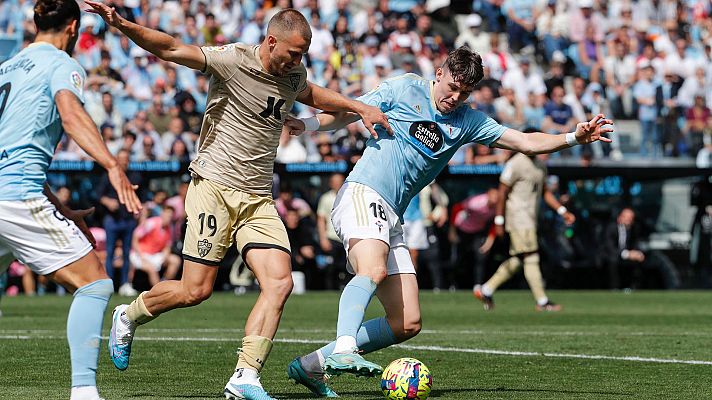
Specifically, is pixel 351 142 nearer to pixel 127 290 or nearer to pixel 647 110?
pixel 127 290

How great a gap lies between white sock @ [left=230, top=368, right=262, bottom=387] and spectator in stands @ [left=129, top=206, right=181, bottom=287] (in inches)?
597

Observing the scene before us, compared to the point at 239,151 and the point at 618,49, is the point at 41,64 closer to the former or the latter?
the point at 239,151

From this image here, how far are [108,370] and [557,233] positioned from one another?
51.9ft

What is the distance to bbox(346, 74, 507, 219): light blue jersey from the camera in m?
8.88

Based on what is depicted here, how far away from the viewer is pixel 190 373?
31.7 ft

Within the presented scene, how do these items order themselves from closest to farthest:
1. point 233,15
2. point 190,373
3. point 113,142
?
1. point 190,373
2. point 113,142
3. point 233,15

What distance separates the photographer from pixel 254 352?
796cm

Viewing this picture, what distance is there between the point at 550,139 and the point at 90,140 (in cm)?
373

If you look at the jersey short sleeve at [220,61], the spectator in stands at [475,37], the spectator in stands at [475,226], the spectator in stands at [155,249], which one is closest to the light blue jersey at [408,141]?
the jersey short sleeve at [220,61]

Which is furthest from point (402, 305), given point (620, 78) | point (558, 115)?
point (620, 78)

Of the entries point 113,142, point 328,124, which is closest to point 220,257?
point 328,124

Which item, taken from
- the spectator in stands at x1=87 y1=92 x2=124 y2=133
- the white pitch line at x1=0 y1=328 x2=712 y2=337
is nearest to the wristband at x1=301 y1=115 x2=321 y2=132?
the white pitch line at x1=0 y1=328 x2=712 y2=337

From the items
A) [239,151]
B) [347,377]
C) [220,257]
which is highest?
[239,151]

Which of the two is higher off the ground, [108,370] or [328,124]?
[328,124]
